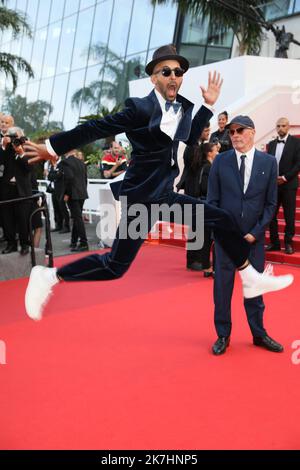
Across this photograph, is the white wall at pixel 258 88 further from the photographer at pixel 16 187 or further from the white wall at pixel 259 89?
the photographer at pixel 16 187

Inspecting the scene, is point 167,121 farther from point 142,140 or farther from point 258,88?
point 258,88

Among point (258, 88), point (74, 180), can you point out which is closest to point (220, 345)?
point (74, 180)

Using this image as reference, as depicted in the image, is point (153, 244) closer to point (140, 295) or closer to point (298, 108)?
point (140, 295)

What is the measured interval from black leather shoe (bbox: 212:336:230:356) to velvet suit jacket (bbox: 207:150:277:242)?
2.65 feet

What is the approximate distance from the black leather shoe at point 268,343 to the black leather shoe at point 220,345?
244mm

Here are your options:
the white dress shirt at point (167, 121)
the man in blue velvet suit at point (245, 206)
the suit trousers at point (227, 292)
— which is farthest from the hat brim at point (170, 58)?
the suit trousers at point (227, 292)

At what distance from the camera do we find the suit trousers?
3656 mm

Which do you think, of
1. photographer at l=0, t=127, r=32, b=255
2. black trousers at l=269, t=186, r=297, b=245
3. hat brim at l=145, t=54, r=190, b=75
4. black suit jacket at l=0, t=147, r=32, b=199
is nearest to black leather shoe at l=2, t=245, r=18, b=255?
photographer at l=0, t=127, r=32, b=255

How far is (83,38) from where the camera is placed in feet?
79.6

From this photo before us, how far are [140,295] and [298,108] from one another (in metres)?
6.91

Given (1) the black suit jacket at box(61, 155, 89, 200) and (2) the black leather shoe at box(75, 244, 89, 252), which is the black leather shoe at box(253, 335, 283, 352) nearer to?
(2) the black leather shoe at box(75, 244, 89, 252)

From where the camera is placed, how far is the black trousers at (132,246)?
3.08 metres

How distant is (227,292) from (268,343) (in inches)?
19.8

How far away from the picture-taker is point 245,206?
144 inches
